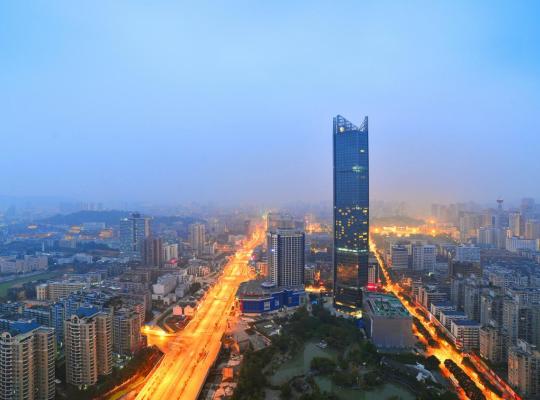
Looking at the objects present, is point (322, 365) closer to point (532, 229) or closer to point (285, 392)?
point (285, 392)

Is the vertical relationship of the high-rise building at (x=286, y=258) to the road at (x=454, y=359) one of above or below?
above

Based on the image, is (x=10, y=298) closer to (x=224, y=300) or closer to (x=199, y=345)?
(x=224, y=300)

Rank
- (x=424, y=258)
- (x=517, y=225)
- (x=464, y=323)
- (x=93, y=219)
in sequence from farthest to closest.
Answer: (x=93, y=219)
(x=517, y=225)
(x=424, y=258)
(x=464, y=323)

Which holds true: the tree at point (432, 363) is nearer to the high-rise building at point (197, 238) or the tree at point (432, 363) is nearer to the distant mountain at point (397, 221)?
the high-rise building at point (197, 238)

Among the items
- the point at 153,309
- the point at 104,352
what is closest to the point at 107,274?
the point at 153,309

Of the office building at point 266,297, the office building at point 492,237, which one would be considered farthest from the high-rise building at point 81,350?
the office building at point 492,237

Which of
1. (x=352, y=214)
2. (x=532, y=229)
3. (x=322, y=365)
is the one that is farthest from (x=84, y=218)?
(x=532, y=229)

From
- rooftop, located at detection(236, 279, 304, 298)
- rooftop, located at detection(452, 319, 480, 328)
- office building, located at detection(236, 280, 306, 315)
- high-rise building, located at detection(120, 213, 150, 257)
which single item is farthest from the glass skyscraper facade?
high-rise building, located at detection(120, 213, 150, 257)
